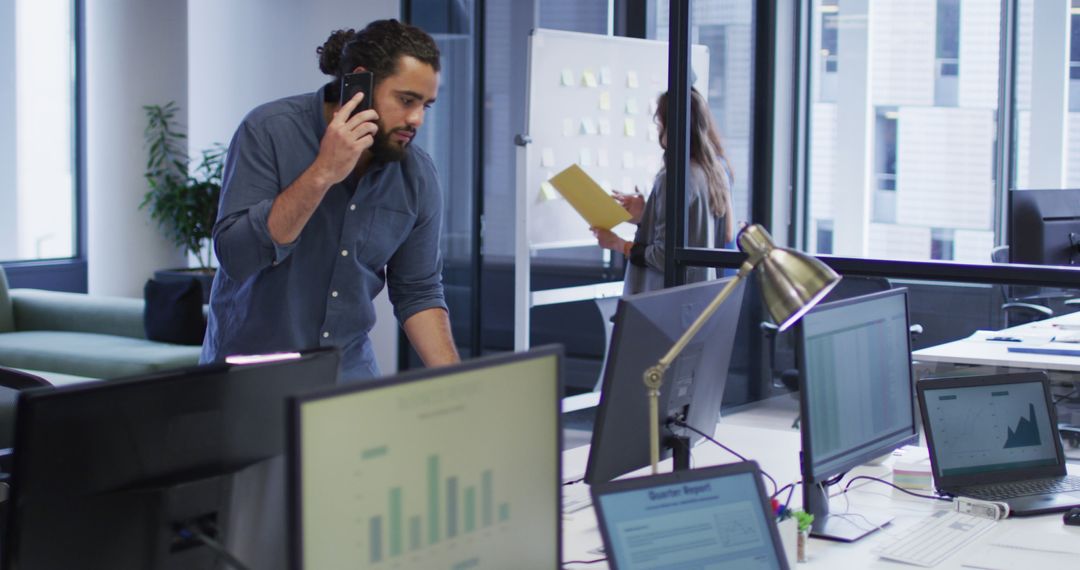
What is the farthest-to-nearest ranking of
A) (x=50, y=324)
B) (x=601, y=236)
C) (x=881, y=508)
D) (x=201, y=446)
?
1. (x=50, y=324)
2. (x=601, y=236)
3. (x=881, y=508)
4. (x=201, y=446)

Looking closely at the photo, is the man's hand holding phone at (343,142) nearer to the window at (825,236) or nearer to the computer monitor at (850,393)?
the computer monitor at (850,393)

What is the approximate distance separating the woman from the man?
6.79 feet

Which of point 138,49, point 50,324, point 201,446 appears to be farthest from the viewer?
point 138,49

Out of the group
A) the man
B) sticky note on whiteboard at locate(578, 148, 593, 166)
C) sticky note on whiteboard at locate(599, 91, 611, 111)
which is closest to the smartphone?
the man

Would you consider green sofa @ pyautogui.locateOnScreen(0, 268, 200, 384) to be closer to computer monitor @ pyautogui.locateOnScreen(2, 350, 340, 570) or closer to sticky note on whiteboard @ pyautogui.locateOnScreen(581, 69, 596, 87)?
sticky note on whiteboard @ pyautogui.locateOnScreen(581, 69, 596, 87)

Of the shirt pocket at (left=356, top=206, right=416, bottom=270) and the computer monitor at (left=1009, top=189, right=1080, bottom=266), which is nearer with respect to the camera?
the shirt pocket at (left=356, top=206, right=416, bottom=270)

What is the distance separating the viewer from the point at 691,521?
1.62 m

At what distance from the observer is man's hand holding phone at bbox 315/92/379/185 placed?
7.69ft

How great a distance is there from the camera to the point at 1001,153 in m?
6.13

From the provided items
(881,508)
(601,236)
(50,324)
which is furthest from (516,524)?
(50,324)

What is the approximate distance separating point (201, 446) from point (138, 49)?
5.74 metres

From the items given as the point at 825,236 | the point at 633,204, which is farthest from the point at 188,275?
the point at 825,236

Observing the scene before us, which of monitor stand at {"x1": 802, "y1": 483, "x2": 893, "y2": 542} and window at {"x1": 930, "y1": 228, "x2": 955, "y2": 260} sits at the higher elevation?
window at {"x1": 930, "y1": 228, "x2": 955, "y2": 260}

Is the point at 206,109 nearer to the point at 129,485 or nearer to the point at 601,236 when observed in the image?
the point at 601,236
